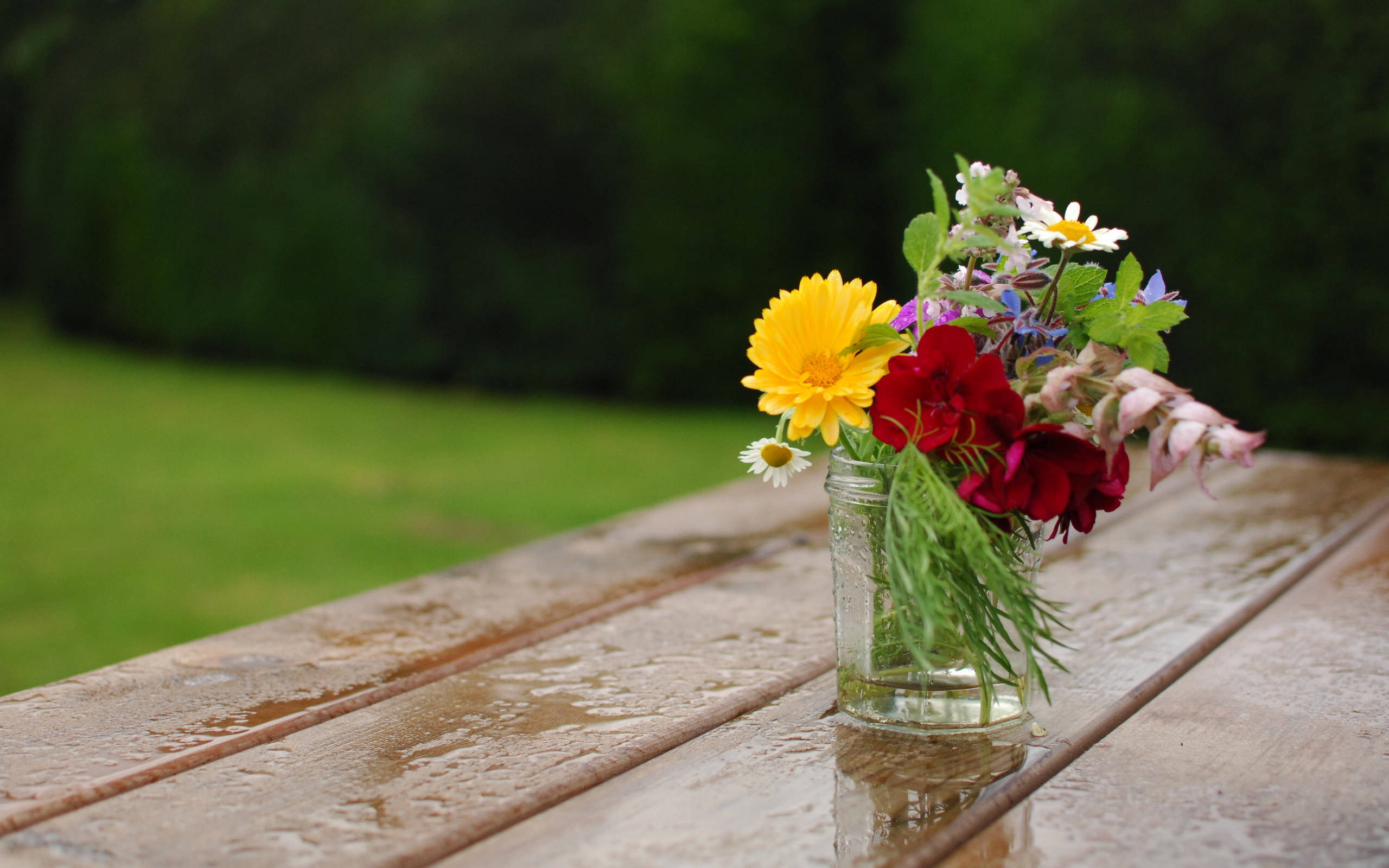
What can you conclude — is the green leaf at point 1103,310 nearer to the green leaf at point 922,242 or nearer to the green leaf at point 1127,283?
the green leaf at point 1127,283

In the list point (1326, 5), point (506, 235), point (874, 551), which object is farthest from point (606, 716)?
point (506, 235)

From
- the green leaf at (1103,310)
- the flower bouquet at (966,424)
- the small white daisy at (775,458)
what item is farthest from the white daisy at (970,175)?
the small white daisy at (775,458)

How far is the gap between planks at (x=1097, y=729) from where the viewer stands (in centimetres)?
71

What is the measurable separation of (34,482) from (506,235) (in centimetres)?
235

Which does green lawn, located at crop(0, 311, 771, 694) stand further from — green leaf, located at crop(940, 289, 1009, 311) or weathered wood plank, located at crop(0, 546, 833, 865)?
green leaf, located at crop(940, 289, 1009, 311)

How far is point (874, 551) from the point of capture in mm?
866

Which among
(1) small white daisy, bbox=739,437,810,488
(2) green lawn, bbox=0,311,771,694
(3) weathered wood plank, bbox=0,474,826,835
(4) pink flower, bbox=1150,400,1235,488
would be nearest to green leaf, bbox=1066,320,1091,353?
(4) pink flower, bbox=1150,400,1235,488

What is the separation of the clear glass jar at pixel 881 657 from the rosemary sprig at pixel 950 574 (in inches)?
0.7

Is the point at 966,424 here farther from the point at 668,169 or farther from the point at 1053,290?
the point at 668,169

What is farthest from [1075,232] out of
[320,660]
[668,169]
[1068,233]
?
[668,169]

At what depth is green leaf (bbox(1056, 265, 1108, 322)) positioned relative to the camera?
84cm

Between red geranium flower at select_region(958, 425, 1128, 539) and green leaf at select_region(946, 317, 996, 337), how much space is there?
0.09 metres

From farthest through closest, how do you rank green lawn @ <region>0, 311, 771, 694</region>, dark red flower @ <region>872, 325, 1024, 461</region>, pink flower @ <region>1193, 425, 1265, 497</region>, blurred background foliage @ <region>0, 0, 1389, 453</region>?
1. blurred background foliage @ <region>0, 0, 1389, 453</region>
2. green lawn @ <region>0, 311, 771, 694</region>
3. dark red flower @ <region>872, 325, 1024, 461</region>
4. pink flower @ <region>1193, 425, 1265, 497</region>

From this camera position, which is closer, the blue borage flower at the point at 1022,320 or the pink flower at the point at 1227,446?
the pink flower at the point at 1227,446
